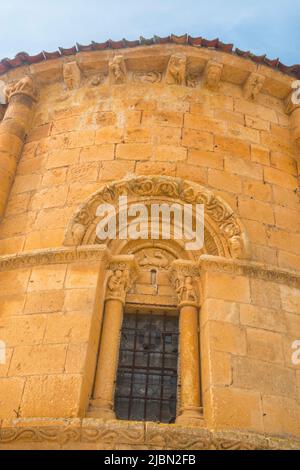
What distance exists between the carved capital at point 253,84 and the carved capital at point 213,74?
494 mm

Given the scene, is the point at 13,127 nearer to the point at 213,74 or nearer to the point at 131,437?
the point at 213,74

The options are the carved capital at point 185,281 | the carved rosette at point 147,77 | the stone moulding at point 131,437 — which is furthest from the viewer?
the carved rosette at point 147,77

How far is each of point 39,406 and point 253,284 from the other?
2.54 metres

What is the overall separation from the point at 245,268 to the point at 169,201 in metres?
1.30

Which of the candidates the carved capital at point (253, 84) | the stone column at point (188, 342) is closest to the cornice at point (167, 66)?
the carved capital at point (253, 84)

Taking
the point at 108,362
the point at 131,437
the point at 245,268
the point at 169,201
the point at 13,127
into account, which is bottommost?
the point at 131,437

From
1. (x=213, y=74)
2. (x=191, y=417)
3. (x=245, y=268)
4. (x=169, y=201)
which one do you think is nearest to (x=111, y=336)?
(x=191, y=417)

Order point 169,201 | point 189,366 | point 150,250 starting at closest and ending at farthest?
point 189,366, point 150,250, point 169,201

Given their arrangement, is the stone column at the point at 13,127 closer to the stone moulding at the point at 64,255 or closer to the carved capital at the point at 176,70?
the stone moulding at the point at 64,255

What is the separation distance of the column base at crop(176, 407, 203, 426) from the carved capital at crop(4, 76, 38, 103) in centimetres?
553

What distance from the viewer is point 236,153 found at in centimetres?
630

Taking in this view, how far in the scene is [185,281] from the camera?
5.02 m

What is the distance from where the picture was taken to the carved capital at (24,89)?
7297mm
